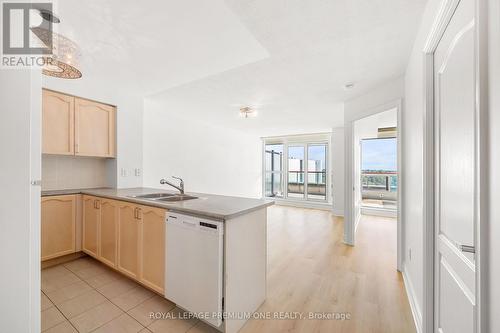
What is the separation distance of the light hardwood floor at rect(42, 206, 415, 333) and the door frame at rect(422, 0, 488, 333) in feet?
1.78

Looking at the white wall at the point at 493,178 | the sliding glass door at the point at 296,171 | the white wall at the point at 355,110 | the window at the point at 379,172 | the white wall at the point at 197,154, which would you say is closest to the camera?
the white wall at the point at 493,178

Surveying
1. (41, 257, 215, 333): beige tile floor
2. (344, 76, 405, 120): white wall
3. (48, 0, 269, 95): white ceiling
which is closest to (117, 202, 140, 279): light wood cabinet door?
(41, 257, 215, 333): beige tile floor

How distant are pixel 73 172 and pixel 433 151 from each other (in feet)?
13.6

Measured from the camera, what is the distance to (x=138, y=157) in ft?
10.9

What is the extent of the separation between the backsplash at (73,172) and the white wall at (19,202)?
2.58m

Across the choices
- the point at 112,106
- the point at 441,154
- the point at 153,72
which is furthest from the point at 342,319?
the point at 112,106

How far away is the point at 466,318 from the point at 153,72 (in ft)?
10.8

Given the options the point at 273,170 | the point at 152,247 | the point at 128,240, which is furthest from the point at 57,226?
the point at 273,170

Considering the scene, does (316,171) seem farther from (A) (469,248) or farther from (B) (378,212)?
(A) (469,248)

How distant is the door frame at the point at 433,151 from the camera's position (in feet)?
2.29

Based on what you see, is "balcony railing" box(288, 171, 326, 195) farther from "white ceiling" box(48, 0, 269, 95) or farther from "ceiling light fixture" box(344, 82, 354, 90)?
"white ceiling" box(48, 0, 269, 95)

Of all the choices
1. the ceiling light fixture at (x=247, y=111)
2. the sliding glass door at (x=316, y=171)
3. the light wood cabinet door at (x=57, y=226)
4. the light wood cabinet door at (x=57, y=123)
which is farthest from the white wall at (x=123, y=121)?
the sliding glass door at (x=316, y=171)

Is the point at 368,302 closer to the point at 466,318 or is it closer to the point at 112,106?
the point at 466,318

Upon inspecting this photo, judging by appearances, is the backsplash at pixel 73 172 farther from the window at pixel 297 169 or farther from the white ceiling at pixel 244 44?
the window at pixel 297 169
